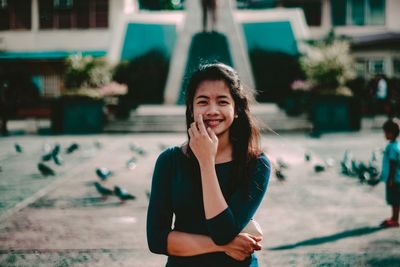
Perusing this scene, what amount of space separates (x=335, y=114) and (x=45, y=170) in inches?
483

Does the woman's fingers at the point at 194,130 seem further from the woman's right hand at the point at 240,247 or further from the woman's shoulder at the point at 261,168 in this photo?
the woman's right hand at the point at 240,247

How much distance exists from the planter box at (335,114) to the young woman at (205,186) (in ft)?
55.3

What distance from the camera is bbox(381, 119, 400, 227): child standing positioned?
5793 mm

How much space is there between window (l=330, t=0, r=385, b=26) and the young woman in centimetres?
3122

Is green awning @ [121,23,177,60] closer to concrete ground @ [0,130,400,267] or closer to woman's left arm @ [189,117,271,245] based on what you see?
concrete ground @ [0,130,400,267]

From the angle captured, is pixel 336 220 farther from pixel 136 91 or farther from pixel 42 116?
pixel 42 116

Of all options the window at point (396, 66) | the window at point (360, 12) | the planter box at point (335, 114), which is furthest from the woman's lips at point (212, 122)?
the window at point (360, 12)

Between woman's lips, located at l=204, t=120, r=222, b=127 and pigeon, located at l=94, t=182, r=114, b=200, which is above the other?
woman's lips, located at l=204, t=120, r=222, b=127

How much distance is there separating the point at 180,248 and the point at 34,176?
7.86m

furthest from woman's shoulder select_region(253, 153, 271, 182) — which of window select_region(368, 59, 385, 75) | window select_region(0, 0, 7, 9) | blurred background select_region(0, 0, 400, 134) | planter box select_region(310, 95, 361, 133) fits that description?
window select_region(0, 0, 7, 9)

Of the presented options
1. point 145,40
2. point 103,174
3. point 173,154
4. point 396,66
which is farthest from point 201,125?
point 396,66

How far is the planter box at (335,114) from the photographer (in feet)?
61.1

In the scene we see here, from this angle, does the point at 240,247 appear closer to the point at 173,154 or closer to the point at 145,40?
the point at 173,154

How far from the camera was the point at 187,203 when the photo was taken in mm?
2064
